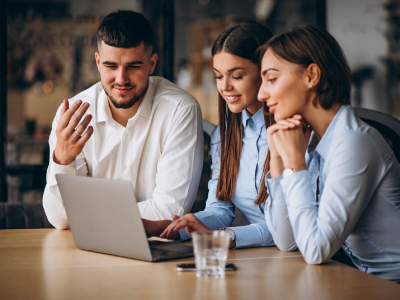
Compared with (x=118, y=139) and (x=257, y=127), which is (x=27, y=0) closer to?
(x=118, y=139)

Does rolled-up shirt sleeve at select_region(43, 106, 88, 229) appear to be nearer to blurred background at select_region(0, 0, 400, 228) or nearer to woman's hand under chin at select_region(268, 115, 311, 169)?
woman's hand under chin at select_region(268, 115, 311, 169)

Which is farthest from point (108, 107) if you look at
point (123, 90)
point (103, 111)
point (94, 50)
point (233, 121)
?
point (94, 50)

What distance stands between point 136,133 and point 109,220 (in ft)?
2.83

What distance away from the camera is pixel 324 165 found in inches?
54.9

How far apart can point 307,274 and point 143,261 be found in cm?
39

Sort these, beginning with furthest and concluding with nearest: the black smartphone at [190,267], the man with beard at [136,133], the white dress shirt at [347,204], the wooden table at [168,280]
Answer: the man with beard at [136,133] → the white dress shirt at [347,204] → the black smartphone at [190,267] → the wooden table at [168,280]

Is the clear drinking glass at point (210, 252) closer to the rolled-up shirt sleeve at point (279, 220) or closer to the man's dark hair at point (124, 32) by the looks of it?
the rolled-up shirt sleeve at point (279, 220)

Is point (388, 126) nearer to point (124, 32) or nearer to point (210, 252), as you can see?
point (124, 32)

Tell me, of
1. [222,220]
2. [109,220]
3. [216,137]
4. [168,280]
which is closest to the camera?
[168,280]

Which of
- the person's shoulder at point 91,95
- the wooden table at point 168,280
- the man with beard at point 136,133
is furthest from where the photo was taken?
the person's shoulder at point 91,95

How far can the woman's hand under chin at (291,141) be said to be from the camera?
1358mm

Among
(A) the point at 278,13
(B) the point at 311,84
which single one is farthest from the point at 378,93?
(B) the point at 311,84

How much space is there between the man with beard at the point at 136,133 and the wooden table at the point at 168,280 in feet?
1.96

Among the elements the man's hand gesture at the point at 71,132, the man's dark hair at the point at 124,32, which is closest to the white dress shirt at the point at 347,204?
the man's hand gesture at the point at 71,132
